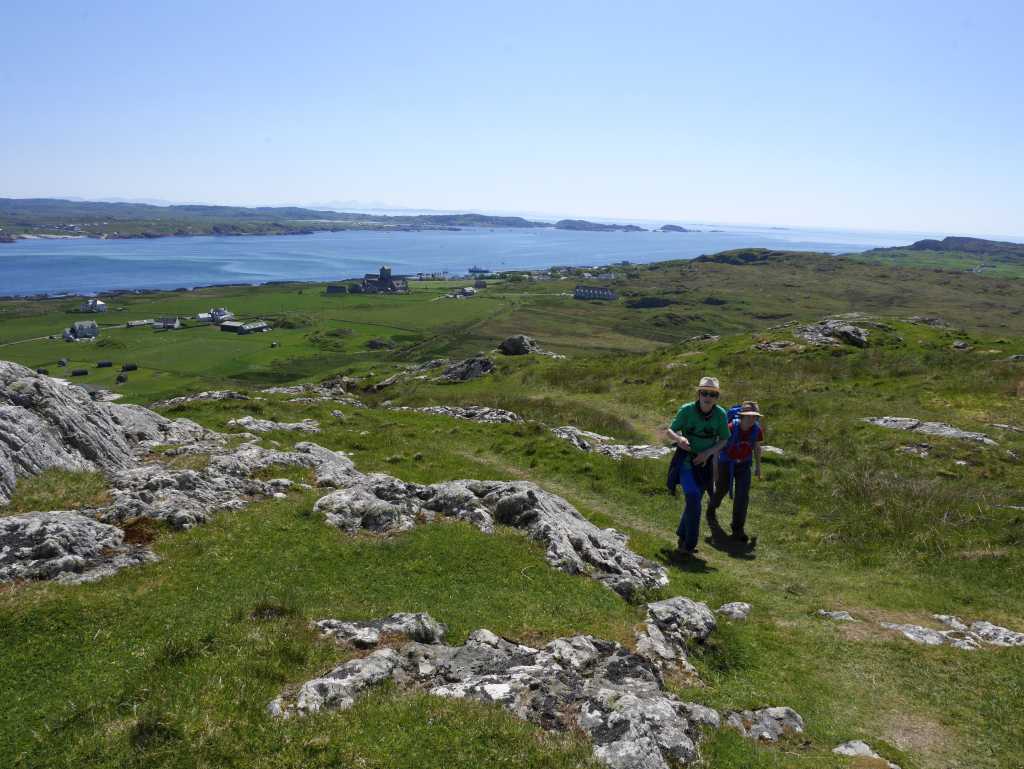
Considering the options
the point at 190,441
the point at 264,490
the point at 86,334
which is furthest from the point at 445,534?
the point at 86,334

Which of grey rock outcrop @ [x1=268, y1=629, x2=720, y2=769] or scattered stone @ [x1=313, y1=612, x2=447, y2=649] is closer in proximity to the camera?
grey rock outcrop @ [x1=268, y1=629, x2=720, y2=769]

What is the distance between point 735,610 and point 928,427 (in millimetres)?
21654

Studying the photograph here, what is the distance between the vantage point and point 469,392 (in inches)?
1978

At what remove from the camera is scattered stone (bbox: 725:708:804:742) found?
9375 millimetres

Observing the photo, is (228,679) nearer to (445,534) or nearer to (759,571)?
(445,534)

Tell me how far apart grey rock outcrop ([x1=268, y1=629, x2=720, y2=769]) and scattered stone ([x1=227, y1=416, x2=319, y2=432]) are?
21.8m

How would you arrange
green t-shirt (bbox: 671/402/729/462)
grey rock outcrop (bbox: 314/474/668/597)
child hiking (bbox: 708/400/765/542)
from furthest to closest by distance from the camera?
child hiking (bbox: 708/400/765/542), green t-shirt (bbox: 671/402/729/462), grey rock outcrop (bbox: 314/474/668/597)

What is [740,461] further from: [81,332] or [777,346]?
[81,332]

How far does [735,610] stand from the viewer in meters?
14.1

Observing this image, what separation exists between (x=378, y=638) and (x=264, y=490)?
8814 mm

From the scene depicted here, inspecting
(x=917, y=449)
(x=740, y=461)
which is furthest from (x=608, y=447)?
(x=917, y=449)

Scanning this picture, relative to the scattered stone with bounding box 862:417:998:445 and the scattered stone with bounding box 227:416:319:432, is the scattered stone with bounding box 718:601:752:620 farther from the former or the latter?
the scattered stone with bounding box 227:416:319:432

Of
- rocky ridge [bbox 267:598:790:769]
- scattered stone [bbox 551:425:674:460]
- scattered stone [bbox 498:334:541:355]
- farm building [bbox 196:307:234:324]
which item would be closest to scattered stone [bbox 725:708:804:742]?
rocky ridge [bbox 267:598:790:769]

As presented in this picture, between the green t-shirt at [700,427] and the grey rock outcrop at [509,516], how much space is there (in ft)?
12.2
